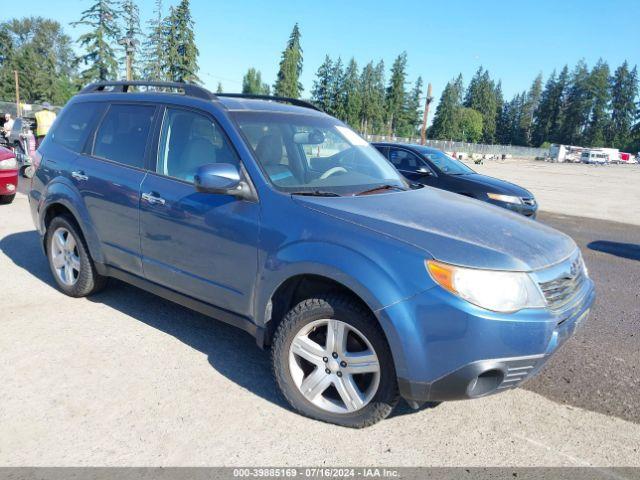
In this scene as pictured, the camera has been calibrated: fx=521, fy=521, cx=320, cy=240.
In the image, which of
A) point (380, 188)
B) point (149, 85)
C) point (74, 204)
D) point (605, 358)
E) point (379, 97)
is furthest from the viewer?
point (379, 97)

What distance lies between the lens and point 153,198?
3688 mm

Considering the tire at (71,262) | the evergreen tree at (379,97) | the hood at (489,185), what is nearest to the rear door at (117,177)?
the tire at (71,262)

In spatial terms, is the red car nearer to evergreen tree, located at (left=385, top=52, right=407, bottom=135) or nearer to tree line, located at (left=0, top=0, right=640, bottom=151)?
tree line, located at (left=0, top=0, right=640, bottom=151)

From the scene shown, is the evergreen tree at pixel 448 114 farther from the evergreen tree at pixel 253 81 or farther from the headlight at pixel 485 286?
the headlight at pixel 485 286

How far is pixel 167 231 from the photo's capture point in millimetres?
3613

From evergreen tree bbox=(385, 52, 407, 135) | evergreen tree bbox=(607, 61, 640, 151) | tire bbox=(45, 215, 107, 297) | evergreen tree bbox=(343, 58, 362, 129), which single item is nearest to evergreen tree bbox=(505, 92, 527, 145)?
evergreen tree bbox=(607, 61, 640, 151)

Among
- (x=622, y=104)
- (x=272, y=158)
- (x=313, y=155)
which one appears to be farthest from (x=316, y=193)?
(x=622, y=104)

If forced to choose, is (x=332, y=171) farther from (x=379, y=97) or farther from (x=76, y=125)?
(x=379, y=97)

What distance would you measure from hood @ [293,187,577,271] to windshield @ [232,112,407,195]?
0.83 feet

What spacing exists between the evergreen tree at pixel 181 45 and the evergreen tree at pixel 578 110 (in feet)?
326

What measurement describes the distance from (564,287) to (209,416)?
212 cm

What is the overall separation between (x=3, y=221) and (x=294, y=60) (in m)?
82.3

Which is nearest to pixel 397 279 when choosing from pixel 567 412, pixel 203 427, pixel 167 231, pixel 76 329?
pixel 203 427

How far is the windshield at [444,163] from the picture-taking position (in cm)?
995
